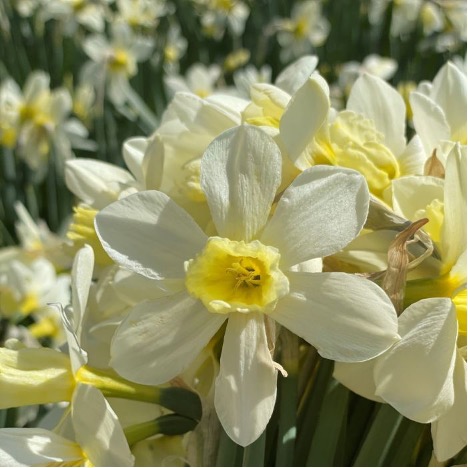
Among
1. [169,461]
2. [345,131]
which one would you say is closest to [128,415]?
[169,461]

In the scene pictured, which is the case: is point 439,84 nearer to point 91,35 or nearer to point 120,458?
point 120,458

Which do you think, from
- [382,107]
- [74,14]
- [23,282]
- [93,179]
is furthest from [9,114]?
[382,107]

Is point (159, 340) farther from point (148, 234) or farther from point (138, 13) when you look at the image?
point (138, 13)

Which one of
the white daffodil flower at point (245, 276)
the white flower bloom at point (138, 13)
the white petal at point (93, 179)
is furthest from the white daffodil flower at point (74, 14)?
the white daffodil flower at point (245, 276)

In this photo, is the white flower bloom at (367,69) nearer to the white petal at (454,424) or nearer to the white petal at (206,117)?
the white petal at (206,117)

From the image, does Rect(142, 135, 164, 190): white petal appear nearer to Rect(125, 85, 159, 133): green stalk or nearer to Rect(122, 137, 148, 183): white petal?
Rect(122, 137, 148, 183): white petal

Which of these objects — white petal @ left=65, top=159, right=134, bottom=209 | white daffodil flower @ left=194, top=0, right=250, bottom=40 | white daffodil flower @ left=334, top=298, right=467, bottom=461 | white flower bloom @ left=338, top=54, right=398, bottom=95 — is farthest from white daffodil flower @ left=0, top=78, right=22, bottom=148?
white daffodil flower @ left=334, top=298, right=467, bottom=461
